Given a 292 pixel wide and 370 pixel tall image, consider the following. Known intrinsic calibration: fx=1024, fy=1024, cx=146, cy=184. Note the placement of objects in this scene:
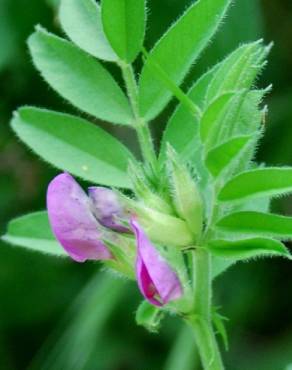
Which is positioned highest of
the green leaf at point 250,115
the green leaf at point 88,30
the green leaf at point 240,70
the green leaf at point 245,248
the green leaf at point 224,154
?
the green leaf at point 88,30

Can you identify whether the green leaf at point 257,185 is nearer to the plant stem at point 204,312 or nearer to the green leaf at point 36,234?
the plant stem at point 204,312

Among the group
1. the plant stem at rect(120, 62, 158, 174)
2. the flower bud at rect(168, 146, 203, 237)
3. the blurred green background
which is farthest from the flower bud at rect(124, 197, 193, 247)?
the blurred green background

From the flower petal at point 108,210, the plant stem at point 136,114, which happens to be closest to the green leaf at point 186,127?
the plant stem at point 136,114

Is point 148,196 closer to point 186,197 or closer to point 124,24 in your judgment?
point 186,197

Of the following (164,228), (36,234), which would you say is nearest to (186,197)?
(164,228)

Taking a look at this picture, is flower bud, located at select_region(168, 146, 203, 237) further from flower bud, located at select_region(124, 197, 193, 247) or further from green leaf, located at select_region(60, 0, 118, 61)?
green leaf, located at select_region(60, 0, 118, 61)

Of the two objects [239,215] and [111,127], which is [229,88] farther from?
[111,127]
